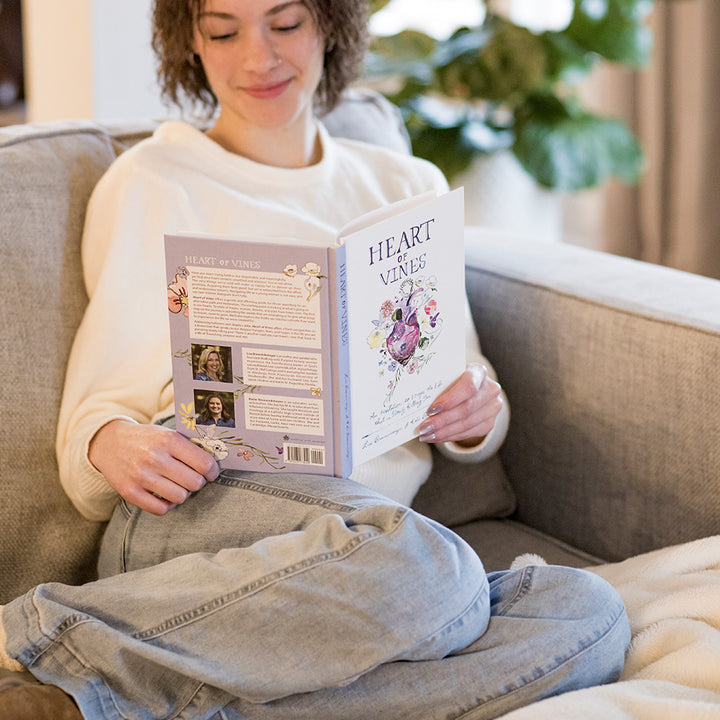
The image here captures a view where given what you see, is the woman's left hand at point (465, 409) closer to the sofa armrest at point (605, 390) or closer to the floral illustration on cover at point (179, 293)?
the sofa armrest at point (605, 390)

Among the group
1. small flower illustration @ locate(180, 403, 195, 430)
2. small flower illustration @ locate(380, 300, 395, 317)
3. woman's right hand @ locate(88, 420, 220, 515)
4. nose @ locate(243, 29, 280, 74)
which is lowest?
woman's right hand @ locate(88, 420, 220, 515)

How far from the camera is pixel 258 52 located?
4.00 feet

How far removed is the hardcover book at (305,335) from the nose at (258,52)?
0.31 m

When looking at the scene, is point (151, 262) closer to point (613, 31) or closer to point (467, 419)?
point (467, 419)

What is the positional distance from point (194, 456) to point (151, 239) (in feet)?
0.96

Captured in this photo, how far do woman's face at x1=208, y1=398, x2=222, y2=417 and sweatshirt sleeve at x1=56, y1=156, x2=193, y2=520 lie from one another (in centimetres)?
15

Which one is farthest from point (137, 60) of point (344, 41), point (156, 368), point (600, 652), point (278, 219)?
point (600, 652)

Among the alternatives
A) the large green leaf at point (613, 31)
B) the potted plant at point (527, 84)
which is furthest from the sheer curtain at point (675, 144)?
the large green leaf at point (613, 31)

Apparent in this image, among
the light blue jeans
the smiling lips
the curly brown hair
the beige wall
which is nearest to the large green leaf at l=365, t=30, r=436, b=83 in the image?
the beige wall

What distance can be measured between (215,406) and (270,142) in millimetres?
457

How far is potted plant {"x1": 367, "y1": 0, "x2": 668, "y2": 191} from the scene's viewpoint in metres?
2.39

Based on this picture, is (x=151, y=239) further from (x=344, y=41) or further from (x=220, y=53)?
(x=344, y=41)

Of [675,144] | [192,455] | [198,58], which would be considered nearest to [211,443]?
[192,455]

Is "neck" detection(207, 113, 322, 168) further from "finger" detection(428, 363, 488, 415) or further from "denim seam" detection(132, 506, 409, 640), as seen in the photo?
"denim seam" detection(132, 506, 409, 640)
